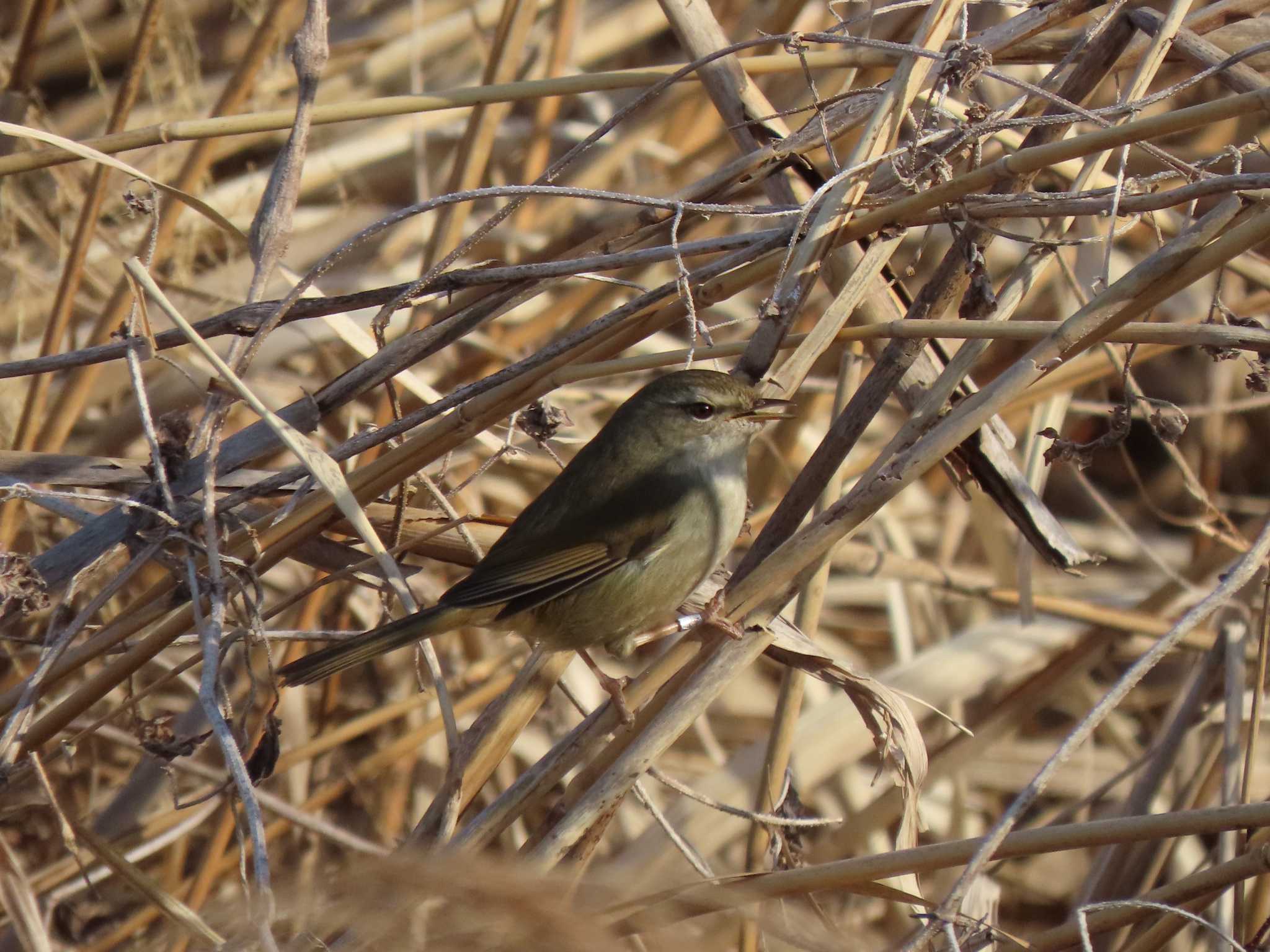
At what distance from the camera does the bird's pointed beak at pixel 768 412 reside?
2.71m

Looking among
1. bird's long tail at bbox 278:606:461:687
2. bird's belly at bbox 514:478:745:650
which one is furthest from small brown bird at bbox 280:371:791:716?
bird's long tail at bbox 278:606:461:687

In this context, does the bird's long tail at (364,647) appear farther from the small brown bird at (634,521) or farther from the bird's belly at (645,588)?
the bird's belly at (645,588)

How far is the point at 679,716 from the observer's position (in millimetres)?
2205

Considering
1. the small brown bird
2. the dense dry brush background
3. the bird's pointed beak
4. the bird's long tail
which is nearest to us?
the dense dry brush background

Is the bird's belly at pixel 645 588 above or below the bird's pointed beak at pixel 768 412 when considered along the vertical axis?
below

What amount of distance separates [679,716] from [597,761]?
162mm

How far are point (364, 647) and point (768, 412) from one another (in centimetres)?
99

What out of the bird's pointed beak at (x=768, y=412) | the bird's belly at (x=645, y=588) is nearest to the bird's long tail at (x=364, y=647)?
the bird's belly at (x=645, y=588)

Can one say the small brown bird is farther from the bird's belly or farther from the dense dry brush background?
the dense dry brush background

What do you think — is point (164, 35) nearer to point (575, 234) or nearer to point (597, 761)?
point (575, 234)

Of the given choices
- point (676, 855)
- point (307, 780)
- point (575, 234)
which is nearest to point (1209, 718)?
point (676, 855)

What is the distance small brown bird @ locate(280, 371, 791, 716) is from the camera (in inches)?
111

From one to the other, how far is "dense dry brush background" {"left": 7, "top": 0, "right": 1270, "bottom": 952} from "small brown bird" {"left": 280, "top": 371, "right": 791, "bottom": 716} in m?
0.15

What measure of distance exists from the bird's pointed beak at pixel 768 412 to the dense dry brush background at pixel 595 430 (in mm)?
121
